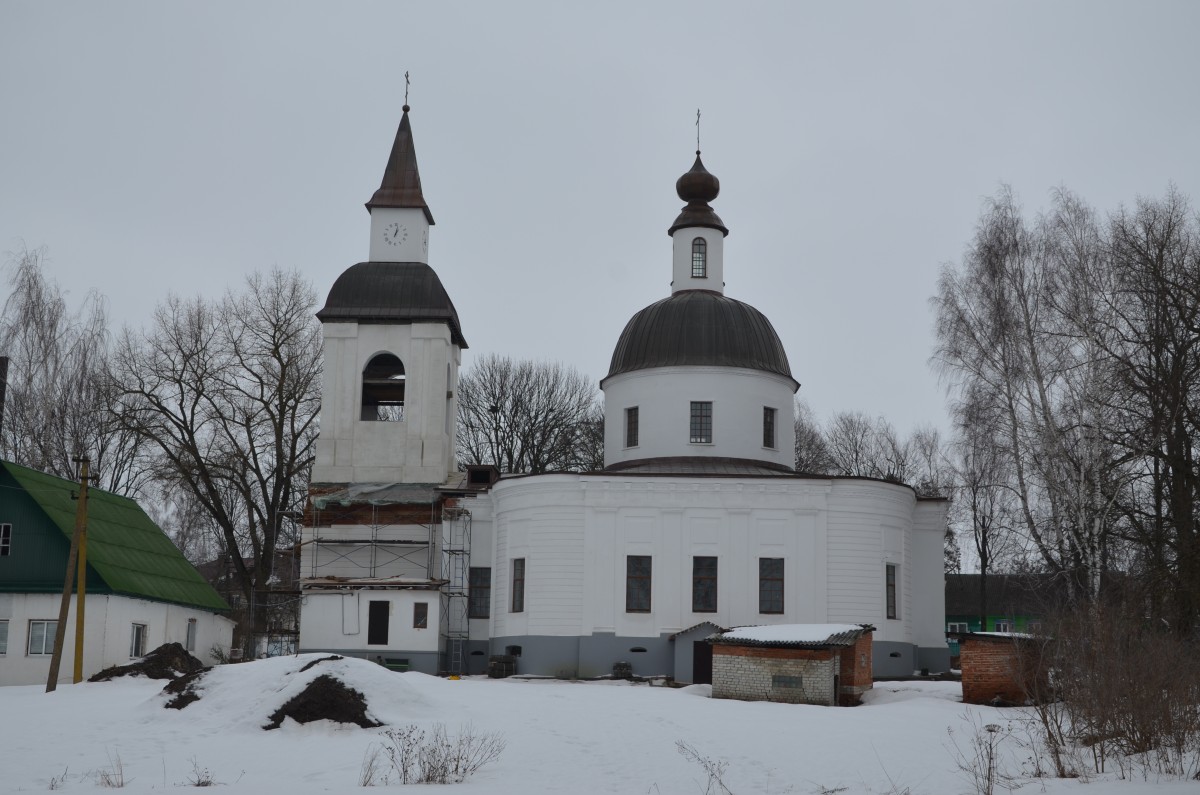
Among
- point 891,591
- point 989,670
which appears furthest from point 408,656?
point 989,670

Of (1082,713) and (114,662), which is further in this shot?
(114,662)

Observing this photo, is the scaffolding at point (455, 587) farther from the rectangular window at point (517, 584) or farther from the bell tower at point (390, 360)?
the rectangular window at point (517, 584)

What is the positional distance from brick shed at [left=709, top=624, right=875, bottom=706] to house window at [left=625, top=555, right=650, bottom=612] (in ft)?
20.2

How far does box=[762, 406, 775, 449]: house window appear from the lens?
37.2 metres

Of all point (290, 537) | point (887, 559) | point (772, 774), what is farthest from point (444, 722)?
point (290, 537)

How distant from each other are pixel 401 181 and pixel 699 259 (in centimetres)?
954

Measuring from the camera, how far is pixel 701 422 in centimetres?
3656

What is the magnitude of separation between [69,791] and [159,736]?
397cm

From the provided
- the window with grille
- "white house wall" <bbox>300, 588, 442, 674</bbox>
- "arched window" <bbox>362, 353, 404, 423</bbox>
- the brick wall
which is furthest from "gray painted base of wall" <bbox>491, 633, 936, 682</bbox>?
"arched window" <bbox>362, 353, 404, 423</bbox>

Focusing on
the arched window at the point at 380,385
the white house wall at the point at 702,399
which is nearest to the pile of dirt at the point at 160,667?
the arched window at the point at 380,385

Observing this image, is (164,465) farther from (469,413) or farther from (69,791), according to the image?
(69,791)

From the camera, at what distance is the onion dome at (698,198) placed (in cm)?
4003

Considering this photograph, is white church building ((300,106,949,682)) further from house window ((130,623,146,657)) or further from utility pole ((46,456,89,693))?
utility pole ((46,456,89,693))

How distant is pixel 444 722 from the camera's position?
1988 cm
